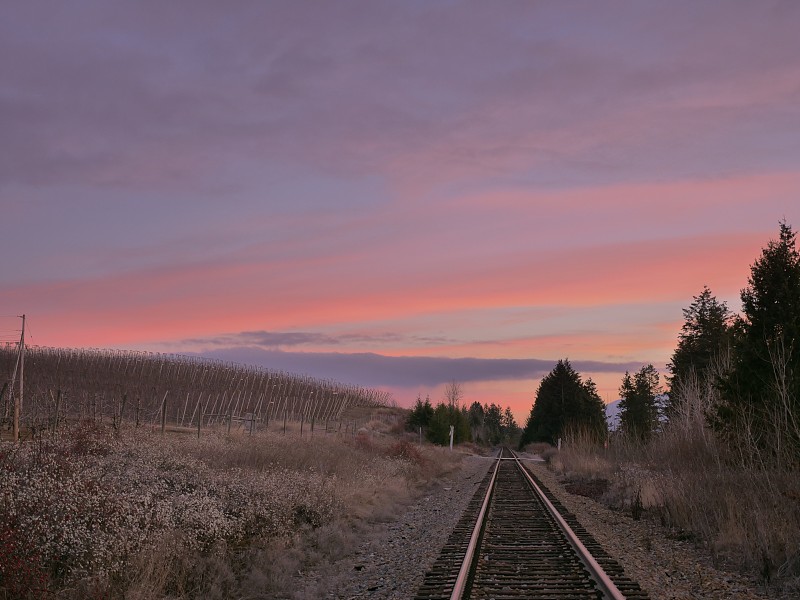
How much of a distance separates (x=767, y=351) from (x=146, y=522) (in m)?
14.1

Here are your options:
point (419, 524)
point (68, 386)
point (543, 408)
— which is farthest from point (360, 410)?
point (419, 524)

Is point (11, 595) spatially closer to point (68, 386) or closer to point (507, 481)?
point (507, 481)

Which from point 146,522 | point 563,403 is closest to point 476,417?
point 563,403

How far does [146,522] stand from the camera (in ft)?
28.3

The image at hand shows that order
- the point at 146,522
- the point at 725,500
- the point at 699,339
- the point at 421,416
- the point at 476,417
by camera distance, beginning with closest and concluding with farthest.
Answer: the point at 146,522 → the point at 725,500 → the point at 699,339 → the point at 421,416 → the point at 476,417

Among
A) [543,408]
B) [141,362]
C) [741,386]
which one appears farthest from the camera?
[543,408]

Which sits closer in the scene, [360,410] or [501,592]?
[501,592]

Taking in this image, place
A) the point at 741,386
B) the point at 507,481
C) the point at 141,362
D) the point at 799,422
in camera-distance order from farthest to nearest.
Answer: the point at 141,362, the point at 507,481, the point at 741,386, the point at 799,422

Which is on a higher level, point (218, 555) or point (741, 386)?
A: point (741, 386)

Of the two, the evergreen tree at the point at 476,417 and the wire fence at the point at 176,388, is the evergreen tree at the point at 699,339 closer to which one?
the wire fence at the point at 176,388

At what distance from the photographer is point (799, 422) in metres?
13.4

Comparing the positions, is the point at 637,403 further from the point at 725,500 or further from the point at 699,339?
the point at 725,500

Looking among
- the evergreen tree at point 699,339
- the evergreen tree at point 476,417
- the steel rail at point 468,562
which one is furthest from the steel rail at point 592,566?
the evergreen tree at point 476,417

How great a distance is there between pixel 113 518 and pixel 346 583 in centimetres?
332
